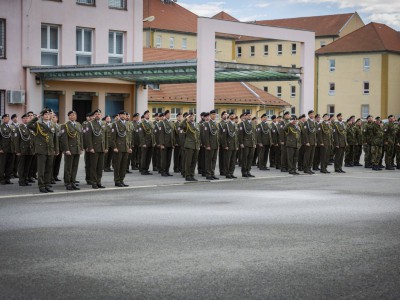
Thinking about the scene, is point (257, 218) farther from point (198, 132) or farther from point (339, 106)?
point (339, 106)

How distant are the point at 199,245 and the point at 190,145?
40.0 feet

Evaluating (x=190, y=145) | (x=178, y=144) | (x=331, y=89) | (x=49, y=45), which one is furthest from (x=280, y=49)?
(x=190, y=145)

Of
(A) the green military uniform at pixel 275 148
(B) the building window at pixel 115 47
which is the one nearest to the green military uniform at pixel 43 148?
(A) the green military uniform at pixel 275 148

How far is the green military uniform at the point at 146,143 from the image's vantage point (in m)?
25.4

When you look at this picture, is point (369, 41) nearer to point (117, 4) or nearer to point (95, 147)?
point (117, 4)

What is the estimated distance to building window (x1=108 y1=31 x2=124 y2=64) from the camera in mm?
43344

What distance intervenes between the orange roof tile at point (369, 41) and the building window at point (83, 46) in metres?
54.8

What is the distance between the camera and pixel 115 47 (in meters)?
43.7

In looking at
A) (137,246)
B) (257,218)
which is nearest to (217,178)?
(257,218)

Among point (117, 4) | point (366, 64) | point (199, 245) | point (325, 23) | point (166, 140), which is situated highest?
point (325, 23)

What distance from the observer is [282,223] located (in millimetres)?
12828

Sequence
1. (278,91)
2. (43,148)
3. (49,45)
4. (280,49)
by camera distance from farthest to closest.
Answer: (280,49) < (278,91) < (49,45) < (43,148)

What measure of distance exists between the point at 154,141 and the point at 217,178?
3.47 meters

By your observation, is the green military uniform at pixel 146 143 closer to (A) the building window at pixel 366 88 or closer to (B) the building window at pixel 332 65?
(A) the building window at pixel 366 88
